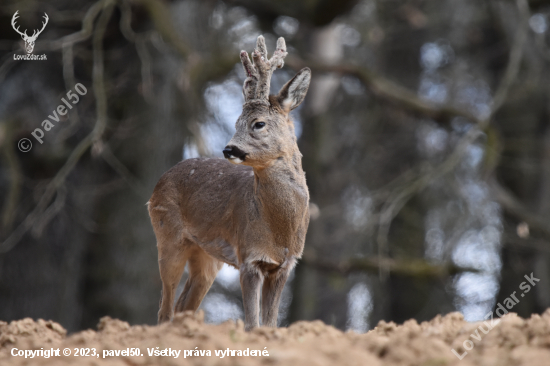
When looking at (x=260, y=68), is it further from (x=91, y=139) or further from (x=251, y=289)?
(x=91, y=139)

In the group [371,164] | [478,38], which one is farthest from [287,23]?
[478,38]

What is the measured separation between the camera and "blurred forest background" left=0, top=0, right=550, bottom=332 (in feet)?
27.3

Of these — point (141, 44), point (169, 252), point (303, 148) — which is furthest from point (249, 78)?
point (303, 148)

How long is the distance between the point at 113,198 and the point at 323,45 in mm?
6424

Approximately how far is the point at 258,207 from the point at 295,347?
2.07 metres

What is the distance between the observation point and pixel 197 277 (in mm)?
6371

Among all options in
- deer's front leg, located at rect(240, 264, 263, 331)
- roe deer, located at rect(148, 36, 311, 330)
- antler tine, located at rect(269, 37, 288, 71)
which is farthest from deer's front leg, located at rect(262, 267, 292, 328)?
antler tine, located at rect(269, 37, 288, 71)

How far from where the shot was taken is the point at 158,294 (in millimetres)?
8359

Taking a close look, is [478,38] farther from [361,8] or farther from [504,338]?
[504,338]

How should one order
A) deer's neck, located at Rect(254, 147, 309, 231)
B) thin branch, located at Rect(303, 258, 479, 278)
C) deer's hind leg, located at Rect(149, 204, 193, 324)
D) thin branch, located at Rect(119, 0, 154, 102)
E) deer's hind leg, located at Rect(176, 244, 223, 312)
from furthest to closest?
thin branch, located at Rect(303, 258, 479, 278) < thin branch, located at Rect(119, 0, 154, 102) < deer's hind leg, located at Rect(176, 244, 223, 312) < deer's hind leg, located at Rect(149, 204, 193, 324) < deer's neck, located at Rect(254, 147, 309, 231)

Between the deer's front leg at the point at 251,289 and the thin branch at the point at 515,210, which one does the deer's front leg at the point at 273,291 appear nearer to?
the deer's front leg at the point at 251,289

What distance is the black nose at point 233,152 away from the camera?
16.1 ft

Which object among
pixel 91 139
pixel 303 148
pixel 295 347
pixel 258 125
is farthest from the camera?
pixel 303 148

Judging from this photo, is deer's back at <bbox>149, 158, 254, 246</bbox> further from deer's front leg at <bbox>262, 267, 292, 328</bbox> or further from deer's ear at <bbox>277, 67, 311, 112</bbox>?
deer's ear at <bbox>277, 67, 311, 112</bbox>
